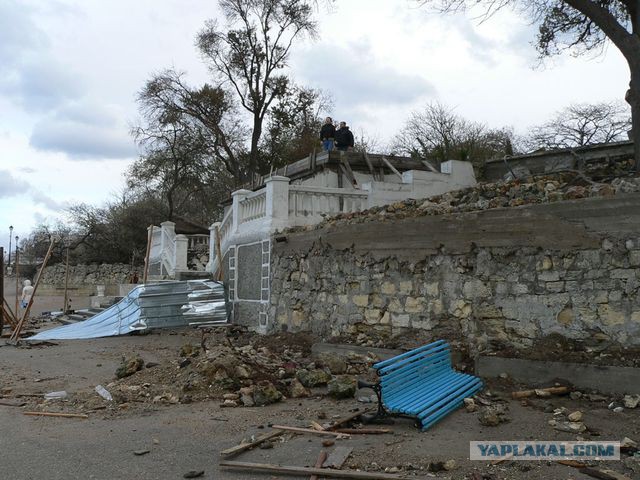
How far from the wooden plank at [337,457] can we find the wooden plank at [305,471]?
0.11m

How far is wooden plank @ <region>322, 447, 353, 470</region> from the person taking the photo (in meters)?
4.28

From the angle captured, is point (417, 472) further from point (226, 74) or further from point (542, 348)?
point (226, 74)

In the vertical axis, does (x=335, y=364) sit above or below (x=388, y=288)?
below

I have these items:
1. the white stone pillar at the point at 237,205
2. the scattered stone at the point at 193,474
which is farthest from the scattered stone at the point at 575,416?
the white stone pillar at the point at 237,205

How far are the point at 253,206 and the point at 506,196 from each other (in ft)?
21.9

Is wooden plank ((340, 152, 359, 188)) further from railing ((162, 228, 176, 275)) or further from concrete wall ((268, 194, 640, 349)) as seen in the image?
railing ((162, 228, 176, 275))

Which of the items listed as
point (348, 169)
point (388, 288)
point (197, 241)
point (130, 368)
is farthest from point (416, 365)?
point (197, 241)

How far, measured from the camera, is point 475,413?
221 inches

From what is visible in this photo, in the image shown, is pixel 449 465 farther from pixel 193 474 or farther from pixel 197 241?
pixel 197 241

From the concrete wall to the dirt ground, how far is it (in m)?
0.87

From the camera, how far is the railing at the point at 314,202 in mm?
11734

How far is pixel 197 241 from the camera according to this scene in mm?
24328

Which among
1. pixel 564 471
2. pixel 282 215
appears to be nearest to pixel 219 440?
pixel 564 471

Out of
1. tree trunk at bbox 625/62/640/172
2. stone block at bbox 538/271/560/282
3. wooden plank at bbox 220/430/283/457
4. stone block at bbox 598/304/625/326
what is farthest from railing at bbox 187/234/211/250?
stone block at bbox 598/304/625/326
